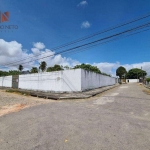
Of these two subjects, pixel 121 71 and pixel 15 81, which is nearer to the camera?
pixel 15 81

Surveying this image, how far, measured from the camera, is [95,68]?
155 ft

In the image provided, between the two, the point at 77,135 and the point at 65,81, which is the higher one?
the point at 65,81

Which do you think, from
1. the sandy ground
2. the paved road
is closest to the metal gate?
the sandy ground

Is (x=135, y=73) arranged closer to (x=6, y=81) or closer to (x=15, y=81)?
(x=15, y=81)

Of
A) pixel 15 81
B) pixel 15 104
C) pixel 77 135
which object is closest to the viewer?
pixel 77 135

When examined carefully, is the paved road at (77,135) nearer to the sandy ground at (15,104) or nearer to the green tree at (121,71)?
the sandy ground at (15,104)

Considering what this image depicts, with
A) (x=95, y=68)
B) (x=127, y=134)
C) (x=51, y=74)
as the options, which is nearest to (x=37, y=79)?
(x=51, y=74)

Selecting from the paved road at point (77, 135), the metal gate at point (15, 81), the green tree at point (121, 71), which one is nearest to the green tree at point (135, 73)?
the green tree at point (121, 71)

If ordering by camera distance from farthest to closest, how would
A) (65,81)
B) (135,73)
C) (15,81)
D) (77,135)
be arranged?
1. (135,73)
2. (15,81)
3. (65,81)
4. (77,135)

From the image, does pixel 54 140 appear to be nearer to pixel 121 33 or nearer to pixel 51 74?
pixel 121 33

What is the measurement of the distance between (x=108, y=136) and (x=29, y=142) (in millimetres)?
2275

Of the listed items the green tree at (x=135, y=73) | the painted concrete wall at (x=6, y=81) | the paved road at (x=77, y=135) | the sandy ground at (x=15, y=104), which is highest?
the green tree at (x=135, y=73)

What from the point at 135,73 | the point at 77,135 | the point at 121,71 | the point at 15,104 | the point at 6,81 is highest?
the point at 121,71

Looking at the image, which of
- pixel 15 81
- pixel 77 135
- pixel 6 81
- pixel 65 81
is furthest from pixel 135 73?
pixel 77 135
